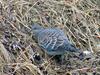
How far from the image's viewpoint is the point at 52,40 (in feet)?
15.1

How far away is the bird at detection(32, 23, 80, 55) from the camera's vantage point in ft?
14.6

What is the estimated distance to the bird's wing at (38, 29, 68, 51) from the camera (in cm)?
452

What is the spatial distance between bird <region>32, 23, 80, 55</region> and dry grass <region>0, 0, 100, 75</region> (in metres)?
0.10

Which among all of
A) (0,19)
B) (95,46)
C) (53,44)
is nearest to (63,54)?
(53,44)

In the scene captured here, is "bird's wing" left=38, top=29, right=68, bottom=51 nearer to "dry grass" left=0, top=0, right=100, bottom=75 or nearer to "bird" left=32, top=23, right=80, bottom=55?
"bird" left=32, top=23, right=80, bottom=55

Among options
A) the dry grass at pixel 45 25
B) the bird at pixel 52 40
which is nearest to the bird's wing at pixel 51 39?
the bird at pixel 52 40

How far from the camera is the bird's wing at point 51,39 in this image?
4.52 m

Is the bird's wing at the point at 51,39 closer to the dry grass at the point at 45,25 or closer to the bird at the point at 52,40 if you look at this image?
the bird at the point at 52,40

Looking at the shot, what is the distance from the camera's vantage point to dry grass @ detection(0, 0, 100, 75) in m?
4.54

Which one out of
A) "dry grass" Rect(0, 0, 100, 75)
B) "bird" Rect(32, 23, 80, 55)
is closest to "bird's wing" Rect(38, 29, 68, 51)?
"bird" Rect(32, 23, 80, 55)

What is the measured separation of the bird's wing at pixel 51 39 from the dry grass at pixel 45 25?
0.13 metres

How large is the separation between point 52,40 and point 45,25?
24.2 inches

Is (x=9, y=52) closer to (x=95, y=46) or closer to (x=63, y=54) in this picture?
(x=63, y=54)

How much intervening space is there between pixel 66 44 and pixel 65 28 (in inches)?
31.2
